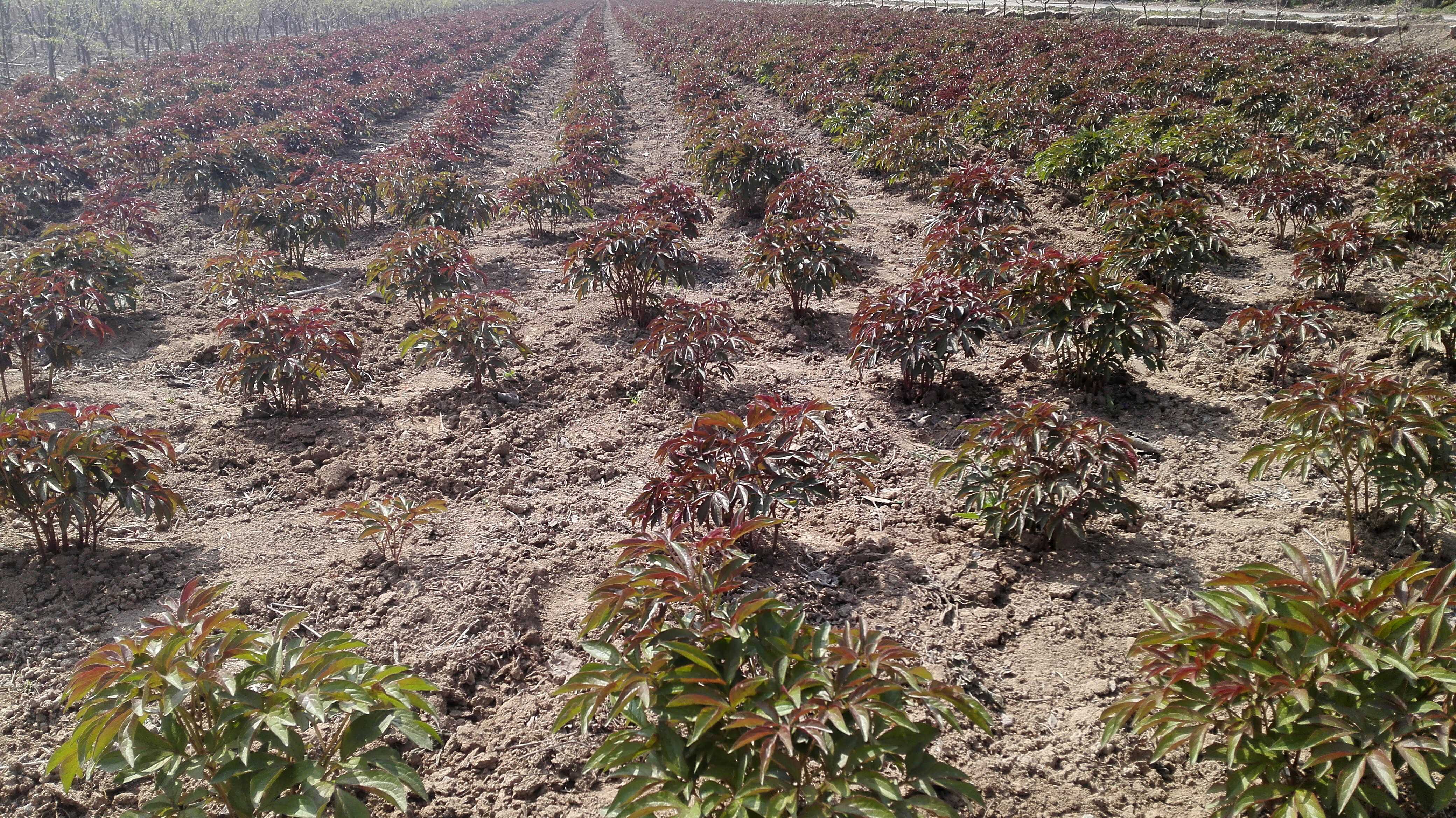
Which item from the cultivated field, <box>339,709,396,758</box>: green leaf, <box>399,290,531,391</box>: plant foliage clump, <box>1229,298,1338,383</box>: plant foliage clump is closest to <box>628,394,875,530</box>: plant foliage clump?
the cultivated field

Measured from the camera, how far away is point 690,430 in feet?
12.0

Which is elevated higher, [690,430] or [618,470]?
[690,430]

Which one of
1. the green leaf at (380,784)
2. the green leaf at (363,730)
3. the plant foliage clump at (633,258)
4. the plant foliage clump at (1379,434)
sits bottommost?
the green leaf at (380,784)

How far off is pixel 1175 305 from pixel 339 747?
260 inches

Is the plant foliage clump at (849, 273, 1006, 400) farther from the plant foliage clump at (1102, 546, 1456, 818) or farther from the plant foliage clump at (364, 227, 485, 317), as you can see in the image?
the plant foliage clump at (364, 227, 485, 317)

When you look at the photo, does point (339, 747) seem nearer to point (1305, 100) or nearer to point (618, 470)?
point (618, 470)

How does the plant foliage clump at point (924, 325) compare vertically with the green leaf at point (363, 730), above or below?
above

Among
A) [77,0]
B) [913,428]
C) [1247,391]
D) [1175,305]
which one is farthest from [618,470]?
[77,0]

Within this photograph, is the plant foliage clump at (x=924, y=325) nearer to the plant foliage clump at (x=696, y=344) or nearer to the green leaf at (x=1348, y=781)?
the plant foliage clump at (x=696, y=344)

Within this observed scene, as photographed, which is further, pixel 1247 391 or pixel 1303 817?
pixel 1247 391

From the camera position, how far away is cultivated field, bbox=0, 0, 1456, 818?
2.00 metres

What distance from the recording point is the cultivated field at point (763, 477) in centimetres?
200

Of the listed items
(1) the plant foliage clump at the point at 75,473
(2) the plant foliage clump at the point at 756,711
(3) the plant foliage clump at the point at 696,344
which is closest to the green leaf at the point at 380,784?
(2) the plant foliage clump at the point at 756,711

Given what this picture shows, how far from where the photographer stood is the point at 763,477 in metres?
3.43
